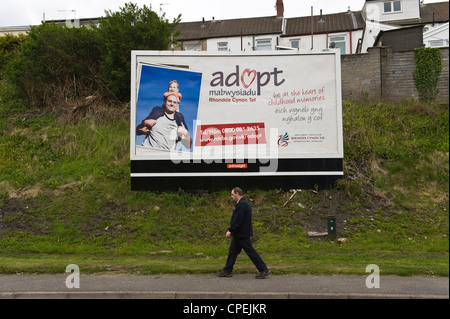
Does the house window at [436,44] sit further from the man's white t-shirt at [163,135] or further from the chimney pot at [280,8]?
the chimney pot at [280,8]

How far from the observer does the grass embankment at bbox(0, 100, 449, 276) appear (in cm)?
1032

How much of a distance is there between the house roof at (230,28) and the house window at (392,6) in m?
8.98

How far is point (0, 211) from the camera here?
1362cm

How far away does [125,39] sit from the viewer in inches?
739

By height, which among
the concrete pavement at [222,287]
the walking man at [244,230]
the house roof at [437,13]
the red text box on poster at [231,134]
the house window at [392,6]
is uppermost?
the house window at [392,6]

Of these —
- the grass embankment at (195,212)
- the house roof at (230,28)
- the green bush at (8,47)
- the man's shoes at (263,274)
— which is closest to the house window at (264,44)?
the house roof at (230,28)

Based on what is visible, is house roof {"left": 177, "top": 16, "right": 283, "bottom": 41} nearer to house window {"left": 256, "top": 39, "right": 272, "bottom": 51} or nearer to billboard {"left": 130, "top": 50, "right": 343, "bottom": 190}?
house window {"left": 256, "top": 39, "right": 272, "bottom": 51}

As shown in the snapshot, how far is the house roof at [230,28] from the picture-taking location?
3828cm

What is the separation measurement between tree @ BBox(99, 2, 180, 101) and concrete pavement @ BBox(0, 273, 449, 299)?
1133 cm

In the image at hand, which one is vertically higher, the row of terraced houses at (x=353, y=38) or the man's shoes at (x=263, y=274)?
the row of terraced houses at (x=353, y=38)

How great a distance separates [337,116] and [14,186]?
37.4ft

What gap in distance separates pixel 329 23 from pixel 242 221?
111ft

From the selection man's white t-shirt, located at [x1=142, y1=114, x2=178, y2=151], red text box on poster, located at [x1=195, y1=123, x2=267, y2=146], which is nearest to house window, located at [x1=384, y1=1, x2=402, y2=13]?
red text box on poster, located at [x1=195, y1=123, x2=267, y2=146]

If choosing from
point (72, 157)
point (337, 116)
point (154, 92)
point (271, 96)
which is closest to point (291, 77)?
point (271, 96)
